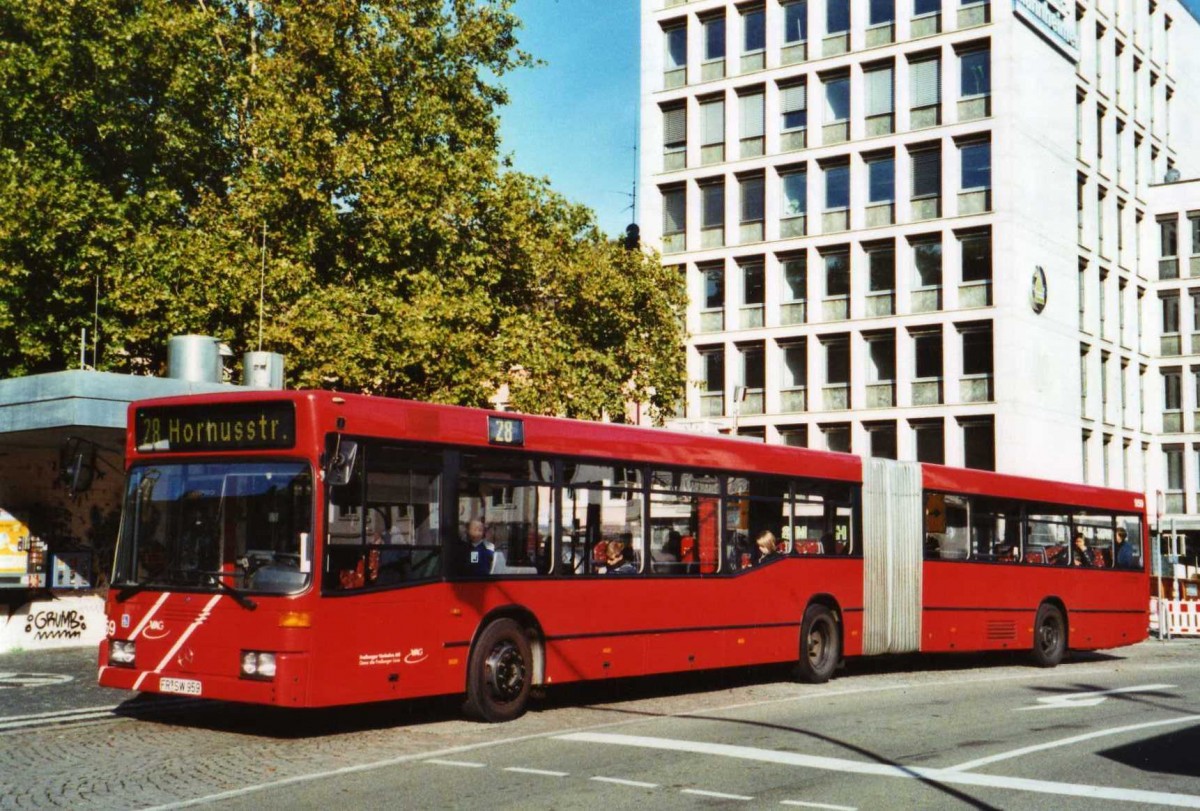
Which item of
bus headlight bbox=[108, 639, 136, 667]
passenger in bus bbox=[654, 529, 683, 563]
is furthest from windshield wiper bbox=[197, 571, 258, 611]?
passenger in bus bbox=[654, 529, 683, 563]

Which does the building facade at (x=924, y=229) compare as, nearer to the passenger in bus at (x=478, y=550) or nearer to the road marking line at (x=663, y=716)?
the road marking line at (x=663, y=716)

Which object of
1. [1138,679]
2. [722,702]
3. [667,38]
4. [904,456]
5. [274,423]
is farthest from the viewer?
[667,38]

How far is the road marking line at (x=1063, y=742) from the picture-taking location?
10797 mm

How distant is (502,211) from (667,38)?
25.2 metres

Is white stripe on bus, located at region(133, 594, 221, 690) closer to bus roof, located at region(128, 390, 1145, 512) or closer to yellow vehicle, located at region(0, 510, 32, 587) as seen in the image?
bus roof, located at region(128, 390, 1145, 512)

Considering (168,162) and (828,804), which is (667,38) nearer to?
(168,162)

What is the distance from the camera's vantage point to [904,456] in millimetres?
47562

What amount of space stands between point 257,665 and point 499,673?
8.66 feet

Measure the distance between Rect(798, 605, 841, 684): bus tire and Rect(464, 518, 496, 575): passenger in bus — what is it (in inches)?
235

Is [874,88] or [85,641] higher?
[874,88]

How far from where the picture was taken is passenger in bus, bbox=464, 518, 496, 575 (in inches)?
516

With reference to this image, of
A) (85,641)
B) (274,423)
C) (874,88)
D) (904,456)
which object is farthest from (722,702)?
(874,88)

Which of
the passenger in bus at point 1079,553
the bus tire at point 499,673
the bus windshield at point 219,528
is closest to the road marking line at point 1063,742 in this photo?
the bus tire at point 499,673

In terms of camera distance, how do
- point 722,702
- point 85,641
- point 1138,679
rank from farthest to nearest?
point 85,641, point 1138,679, point 722,702
